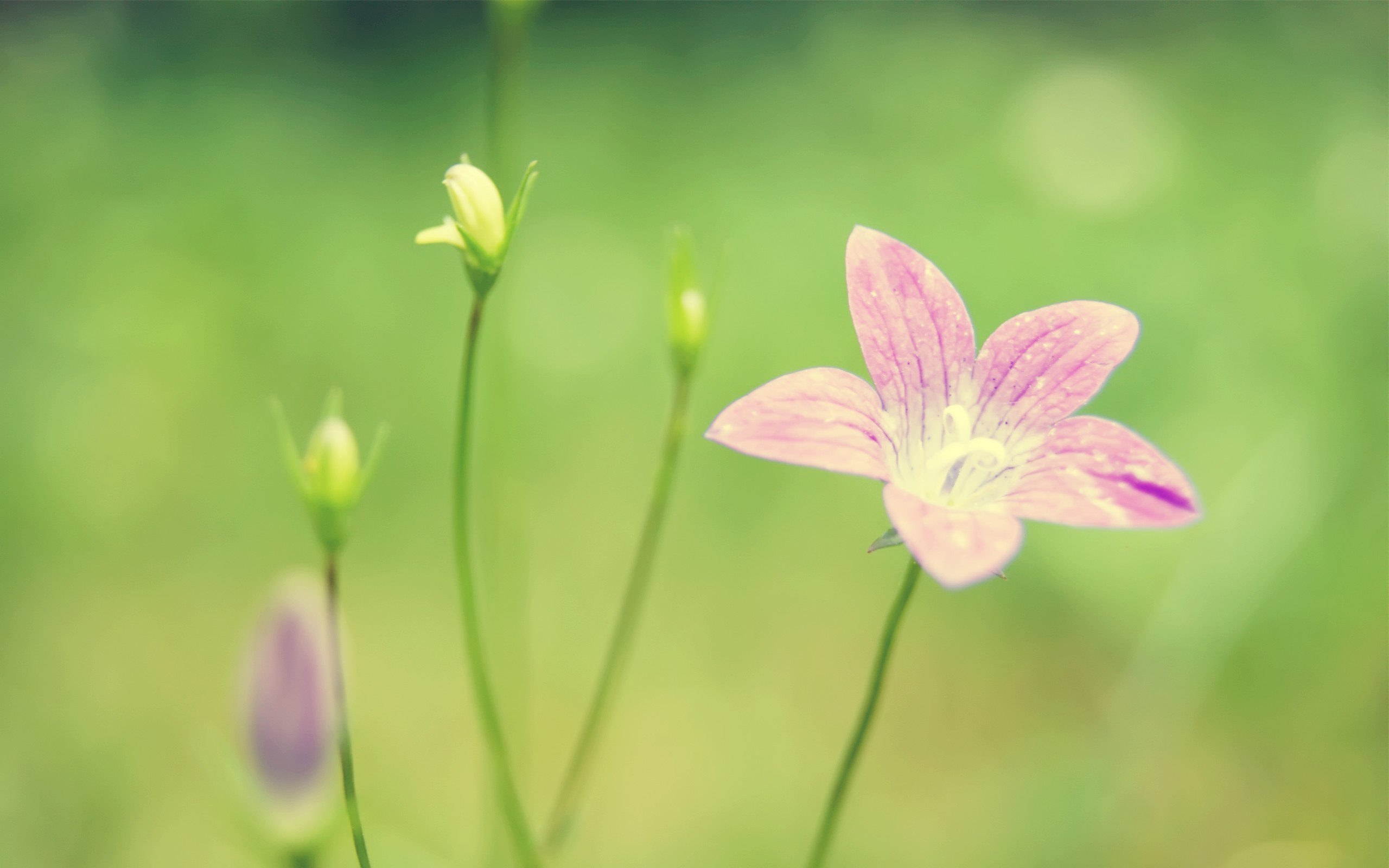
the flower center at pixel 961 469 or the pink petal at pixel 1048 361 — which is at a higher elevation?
the pink petal at pixel 1048 361

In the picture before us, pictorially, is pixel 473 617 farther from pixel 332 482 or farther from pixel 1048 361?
pixel 1048 361

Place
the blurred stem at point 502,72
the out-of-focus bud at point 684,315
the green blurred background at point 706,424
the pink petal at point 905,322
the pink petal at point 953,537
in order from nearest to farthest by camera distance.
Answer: the pink petal at point 953,537 → the pink petal at point 905,322 → the out-of-focus bud at point 684,315 → the blurred stem at point 502,72 → the green blurred background at point 706,424

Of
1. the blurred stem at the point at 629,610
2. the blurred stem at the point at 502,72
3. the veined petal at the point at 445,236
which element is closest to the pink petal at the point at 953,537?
the blurred stem at the point at 629,610

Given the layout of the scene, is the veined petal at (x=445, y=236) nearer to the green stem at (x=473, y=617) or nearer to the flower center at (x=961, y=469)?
the green stem at (x=473, y=617)

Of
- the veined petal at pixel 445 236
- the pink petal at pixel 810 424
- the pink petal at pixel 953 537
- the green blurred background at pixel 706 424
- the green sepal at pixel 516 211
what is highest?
the green sepal at pixel 516 211

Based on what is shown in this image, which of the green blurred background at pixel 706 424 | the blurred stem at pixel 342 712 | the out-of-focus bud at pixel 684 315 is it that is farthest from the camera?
the green blurred background at pixel 706 424

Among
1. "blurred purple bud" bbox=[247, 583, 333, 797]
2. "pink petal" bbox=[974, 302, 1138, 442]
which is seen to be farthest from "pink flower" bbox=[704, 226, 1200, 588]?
"blurred purple bud" bbox=[247, 583, 333, 797]
